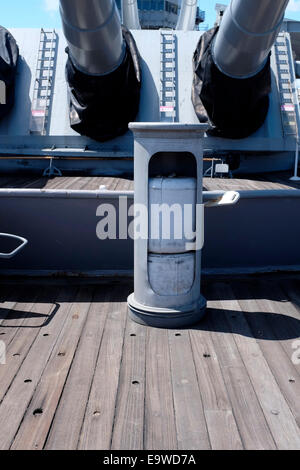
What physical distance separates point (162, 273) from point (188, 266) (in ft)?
0.55

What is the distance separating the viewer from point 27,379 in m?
2.35

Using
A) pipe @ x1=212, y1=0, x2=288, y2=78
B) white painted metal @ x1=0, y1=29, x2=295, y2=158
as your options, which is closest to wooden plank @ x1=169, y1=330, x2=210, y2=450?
pipe @ x1=212, y1=0, x2=288, y2=78

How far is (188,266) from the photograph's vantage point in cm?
294

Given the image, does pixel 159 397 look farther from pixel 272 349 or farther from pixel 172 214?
pixel 172 214

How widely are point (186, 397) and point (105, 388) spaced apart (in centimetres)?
39

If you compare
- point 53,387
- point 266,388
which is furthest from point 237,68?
point 53,387

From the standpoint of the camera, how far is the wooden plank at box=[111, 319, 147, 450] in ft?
Result: 6.27

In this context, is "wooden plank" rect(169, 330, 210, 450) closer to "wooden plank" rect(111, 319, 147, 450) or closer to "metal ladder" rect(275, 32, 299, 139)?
"wooden plank" rect(111, 319, 147, 450)

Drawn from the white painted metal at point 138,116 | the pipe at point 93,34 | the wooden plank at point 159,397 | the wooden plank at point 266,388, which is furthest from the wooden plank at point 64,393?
the white painted metal at point 138,116

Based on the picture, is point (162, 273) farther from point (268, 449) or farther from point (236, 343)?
point (268, 449)

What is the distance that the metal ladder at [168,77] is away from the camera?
657cm

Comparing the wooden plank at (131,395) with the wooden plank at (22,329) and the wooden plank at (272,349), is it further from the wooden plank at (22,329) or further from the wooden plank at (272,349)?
the wooden plank at (272,349)

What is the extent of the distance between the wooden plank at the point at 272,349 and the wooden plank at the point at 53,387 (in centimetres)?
97
